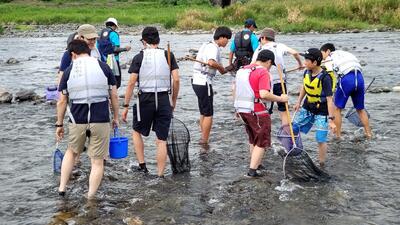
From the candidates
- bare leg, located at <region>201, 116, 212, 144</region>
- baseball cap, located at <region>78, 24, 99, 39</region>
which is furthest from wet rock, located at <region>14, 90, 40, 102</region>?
baseball cap, located at <region>78, 24, 99, 39</region>

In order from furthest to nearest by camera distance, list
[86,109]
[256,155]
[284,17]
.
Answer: [284,17]
[256,155]
[86,109]

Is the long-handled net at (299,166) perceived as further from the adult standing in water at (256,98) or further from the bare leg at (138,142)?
the bare leg at (138,142)

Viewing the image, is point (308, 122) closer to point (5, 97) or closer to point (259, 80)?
point (259, 80)

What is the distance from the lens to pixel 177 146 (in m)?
8.76

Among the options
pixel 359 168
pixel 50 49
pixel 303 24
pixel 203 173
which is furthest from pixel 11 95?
pixel 303 24

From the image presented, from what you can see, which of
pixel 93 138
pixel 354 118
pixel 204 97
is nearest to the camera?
pixel 93 138

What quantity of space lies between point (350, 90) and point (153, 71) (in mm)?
4397

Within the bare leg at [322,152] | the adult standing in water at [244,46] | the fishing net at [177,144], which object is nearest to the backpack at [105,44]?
the adult standing in water at [244,46]

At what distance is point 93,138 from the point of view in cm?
718

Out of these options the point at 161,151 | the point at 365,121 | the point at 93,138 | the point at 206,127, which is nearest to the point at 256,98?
the point at 161,151

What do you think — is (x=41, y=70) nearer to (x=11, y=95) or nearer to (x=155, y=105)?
(x=11, y=95)

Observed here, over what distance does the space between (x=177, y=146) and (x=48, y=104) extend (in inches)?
303

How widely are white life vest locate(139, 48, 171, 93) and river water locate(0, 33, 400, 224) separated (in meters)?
1.51

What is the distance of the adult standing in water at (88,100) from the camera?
6980 millimetres
